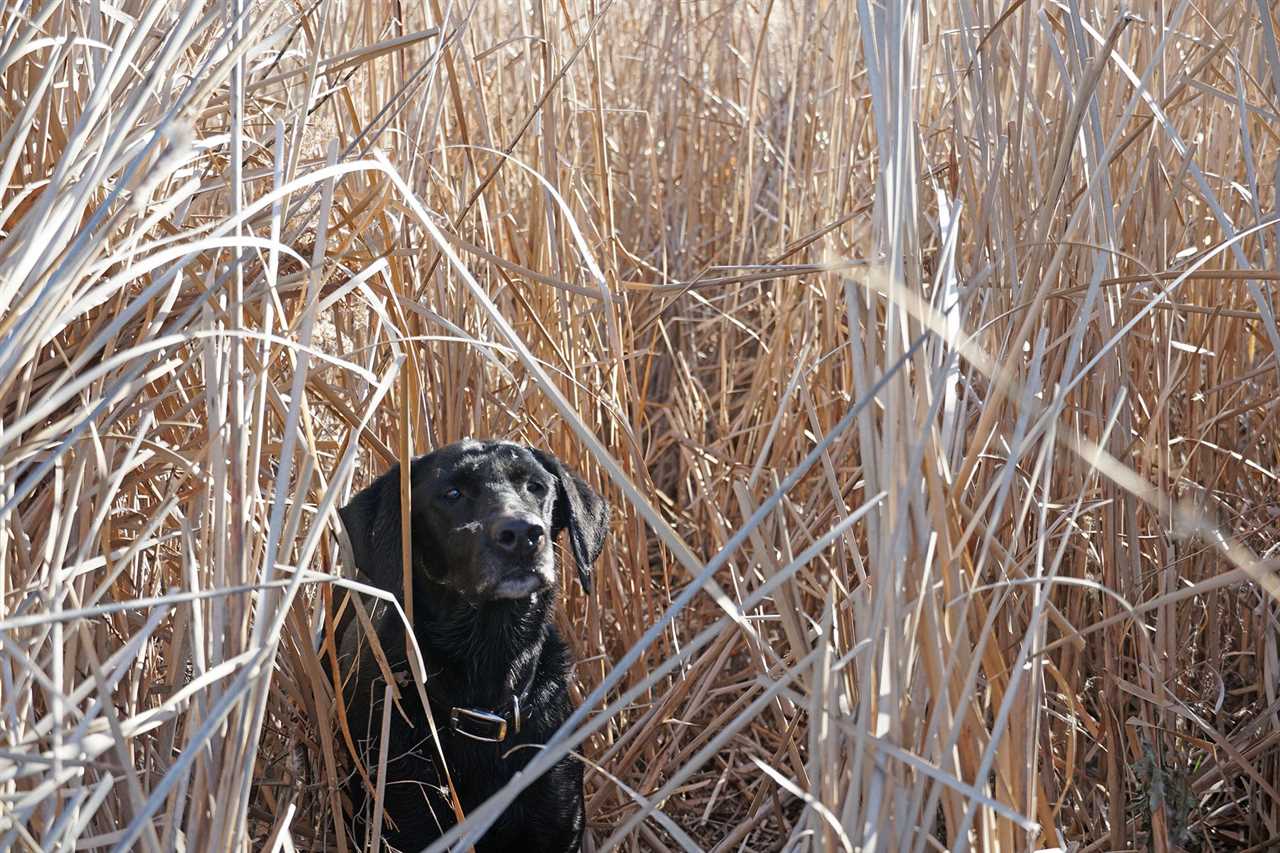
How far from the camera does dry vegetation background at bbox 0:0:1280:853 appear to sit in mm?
1425

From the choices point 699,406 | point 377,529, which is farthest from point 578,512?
point 699,406

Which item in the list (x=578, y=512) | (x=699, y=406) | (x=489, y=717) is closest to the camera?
(x=489, y=717)

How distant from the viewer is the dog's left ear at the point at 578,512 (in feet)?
8.92

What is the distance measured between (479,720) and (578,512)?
0.49 meters

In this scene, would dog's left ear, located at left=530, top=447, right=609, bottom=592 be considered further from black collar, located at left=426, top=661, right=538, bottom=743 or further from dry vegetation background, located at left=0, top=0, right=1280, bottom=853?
black collar, located at left=426, top=661, right=538, bottom=743

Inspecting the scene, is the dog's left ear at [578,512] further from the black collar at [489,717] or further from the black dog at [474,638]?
the black collar at [489,717]

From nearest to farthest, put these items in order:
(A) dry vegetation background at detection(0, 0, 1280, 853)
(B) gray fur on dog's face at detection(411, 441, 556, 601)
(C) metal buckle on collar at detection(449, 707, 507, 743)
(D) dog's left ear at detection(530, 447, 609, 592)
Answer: (A) dry vegetation background at detection(0, 0, 1280, 853) → (C) metal buckle on collar at detection(449, 707, 507, 743) → (B) gray fur on dog's face at detection(411, 441, 556, 601) → (D) dog's left ear at detection(530, 447, 609, 592)

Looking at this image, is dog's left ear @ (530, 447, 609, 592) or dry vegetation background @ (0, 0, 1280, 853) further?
dog's left ear @ (530, 447, 609, 592)

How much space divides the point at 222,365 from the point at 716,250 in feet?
8.61

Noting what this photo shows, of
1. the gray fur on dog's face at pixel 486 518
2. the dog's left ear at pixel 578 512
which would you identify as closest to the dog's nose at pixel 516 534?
the gray fur on dog's face at pixel 486 518

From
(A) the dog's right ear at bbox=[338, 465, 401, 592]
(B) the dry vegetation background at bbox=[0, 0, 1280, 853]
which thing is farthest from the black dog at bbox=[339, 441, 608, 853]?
(B) the dry vegetation background at bbox=[0, 0, 1280, 853]

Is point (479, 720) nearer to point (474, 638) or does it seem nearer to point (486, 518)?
point (474, 638)

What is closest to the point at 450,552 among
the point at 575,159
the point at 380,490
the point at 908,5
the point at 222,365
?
the point at 380,490

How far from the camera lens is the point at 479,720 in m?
2.59
